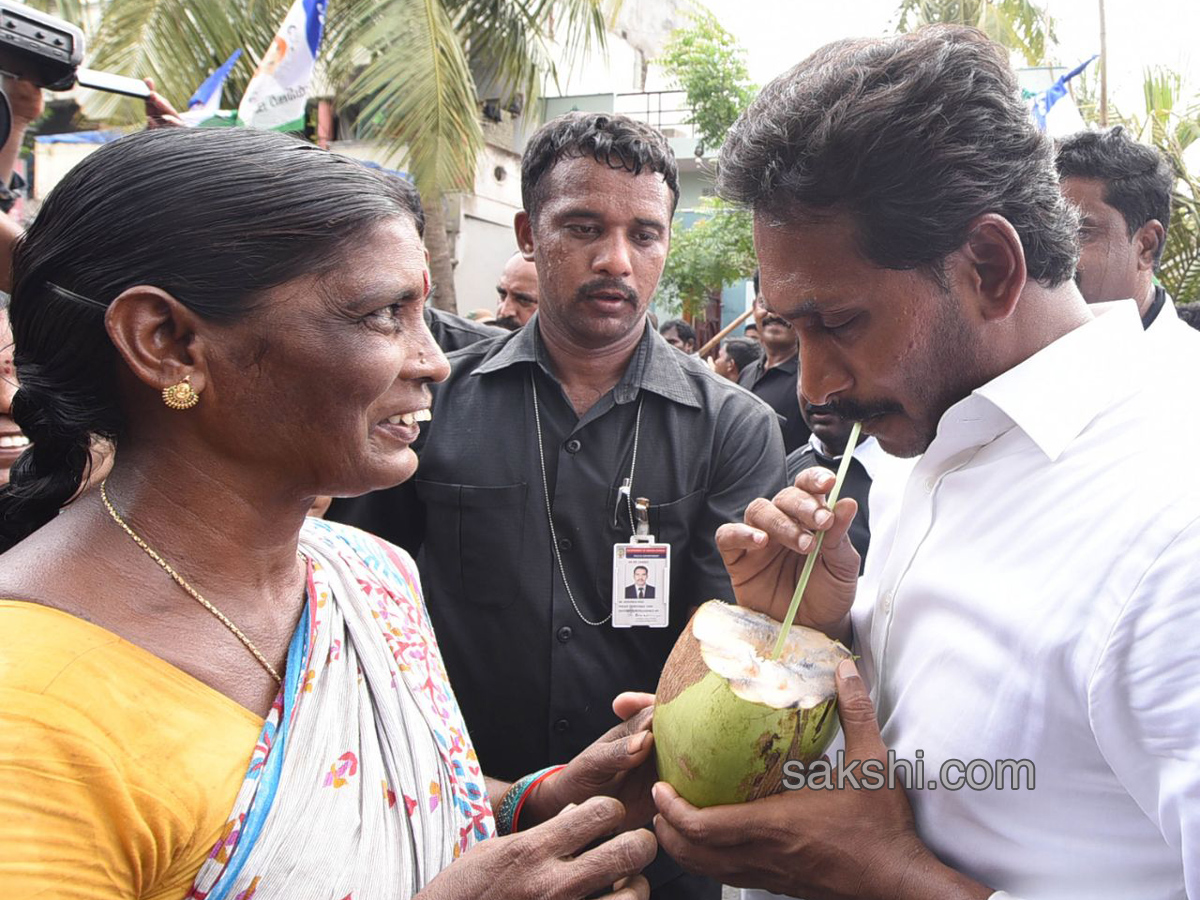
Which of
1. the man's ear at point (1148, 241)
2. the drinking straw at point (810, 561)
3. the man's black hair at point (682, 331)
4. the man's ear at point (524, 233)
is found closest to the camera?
the drinking straw at point (810, 561)

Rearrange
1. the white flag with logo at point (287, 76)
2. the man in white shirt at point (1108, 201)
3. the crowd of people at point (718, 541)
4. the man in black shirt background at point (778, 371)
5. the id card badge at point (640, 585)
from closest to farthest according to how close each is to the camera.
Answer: the crowd of people at point (718, 541) < the id card badge at point (640, 585) < the man in white shirt at point (1108, 201) < the white flag with logo at point (287, 76) < the man in black shirt background at point (778, 371)

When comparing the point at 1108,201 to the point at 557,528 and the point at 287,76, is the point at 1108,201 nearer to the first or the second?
the point at 557,528

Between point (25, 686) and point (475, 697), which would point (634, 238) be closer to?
point (475, 697)

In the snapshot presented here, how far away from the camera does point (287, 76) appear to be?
446 centimetres

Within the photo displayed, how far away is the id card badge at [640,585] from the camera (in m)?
2.26

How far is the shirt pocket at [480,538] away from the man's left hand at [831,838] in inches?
39.9

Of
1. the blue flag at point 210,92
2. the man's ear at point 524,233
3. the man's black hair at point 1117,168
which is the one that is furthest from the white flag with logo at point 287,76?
the man's black hair at point 1117,168

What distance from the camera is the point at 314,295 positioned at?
138cm

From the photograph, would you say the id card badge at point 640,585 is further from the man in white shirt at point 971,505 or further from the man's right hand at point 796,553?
the man in white shirt at point 971,505

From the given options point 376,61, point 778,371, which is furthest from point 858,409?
point 376,61

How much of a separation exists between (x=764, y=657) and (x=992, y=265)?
69cm

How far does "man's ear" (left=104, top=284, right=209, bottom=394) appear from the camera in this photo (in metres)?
1.31

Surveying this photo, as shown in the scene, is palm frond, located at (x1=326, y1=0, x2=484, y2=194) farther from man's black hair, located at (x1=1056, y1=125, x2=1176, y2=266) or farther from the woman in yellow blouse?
the woman in yellow blouse

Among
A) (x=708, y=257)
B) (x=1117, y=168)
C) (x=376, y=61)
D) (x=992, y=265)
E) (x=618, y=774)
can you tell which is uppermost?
(x=376, y=61)
